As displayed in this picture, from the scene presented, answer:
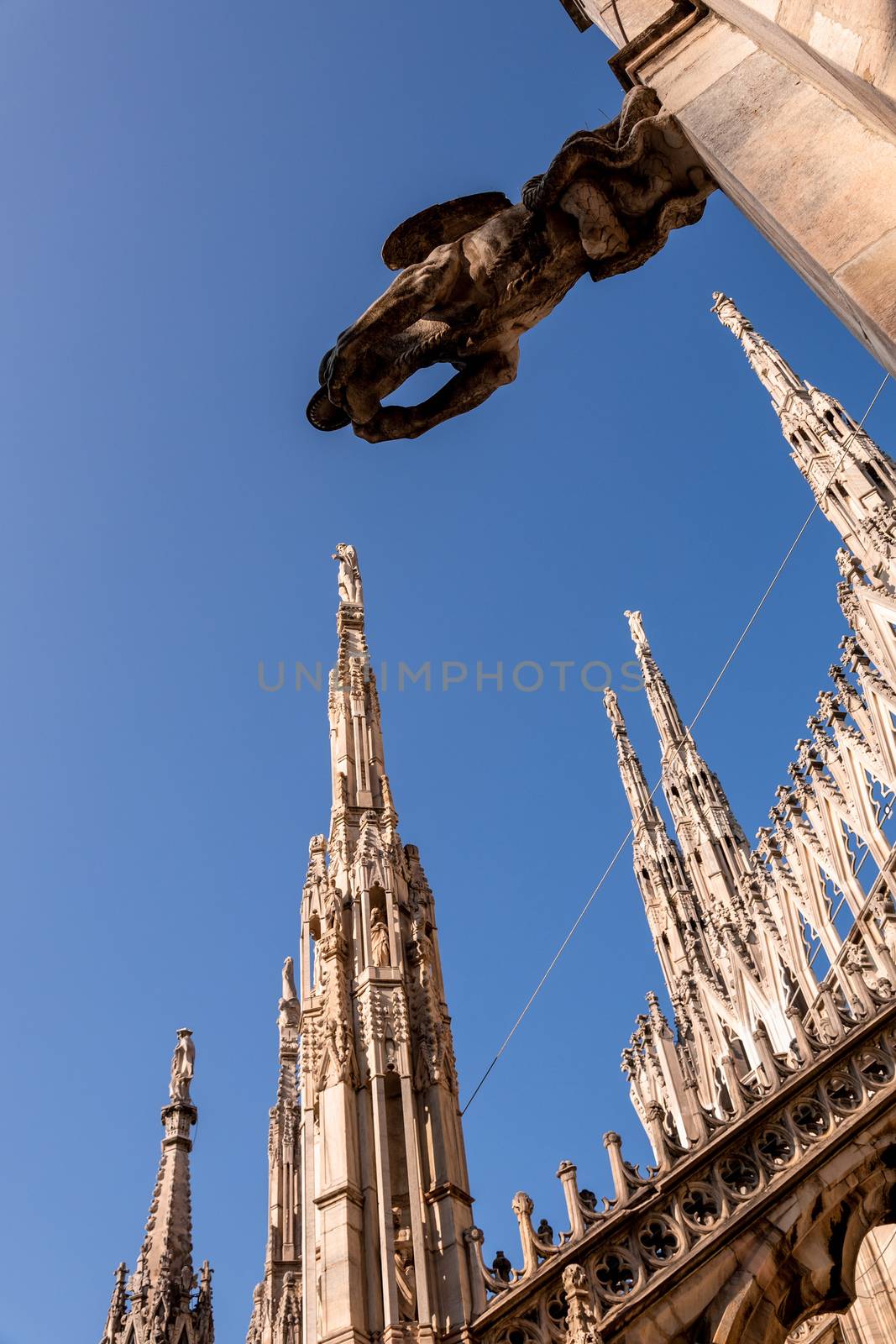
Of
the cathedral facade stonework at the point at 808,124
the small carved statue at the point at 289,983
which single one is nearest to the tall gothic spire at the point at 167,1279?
the small carved statue at the point at 289,983

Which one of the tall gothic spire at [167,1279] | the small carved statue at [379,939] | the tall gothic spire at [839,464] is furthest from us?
the tall gothic spire at [839,464]

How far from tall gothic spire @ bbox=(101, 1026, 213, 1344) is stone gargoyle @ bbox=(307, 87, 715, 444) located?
38.5 feet

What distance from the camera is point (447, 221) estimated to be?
5055 millimetres

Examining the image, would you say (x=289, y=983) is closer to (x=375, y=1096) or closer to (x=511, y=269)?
(x=375, y=1096)

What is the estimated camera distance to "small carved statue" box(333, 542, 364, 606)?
14211 millimetres

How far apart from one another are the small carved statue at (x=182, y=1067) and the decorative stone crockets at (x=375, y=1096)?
825 cm

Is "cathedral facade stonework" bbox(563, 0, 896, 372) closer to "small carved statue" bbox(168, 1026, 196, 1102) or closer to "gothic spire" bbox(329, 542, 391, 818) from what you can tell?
"gothic spire" bbox(329, 542, 391, 818)

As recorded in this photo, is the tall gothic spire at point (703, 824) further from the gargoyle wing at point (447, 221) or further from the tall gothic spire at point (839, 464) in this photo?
the gargoyle wing at point (447, 221)

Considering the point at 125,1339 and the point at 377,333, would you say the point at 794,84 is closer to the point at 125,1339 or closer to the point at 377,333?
the point at 377,333

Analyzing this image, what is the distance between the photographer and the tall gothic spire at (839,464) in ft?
58.9

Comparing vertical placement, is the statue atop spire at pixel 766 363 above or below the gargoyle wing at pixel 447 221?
above

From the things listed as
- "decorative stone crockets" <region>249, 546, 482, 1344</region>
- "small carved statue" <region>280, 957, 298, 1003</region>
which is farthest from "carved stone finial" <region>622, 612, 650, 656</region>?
"decorative stone crockets" <region>249, 546, 482, 1344</region>

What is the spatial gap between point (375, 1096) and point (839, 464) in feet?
50.7

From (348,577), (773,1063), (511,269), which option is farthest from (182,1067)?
(511,269)
